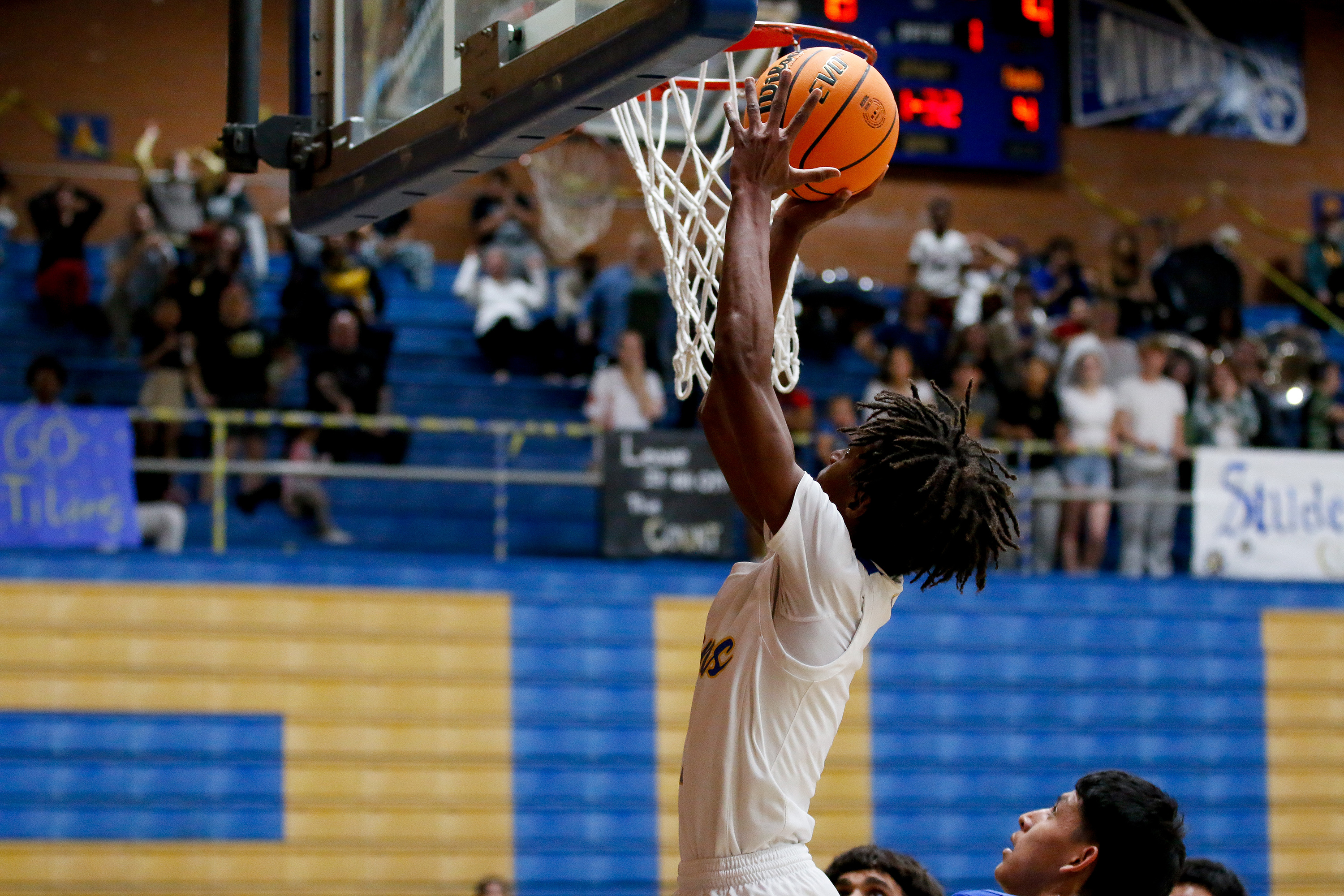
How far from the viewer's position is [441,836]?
7.75 meters

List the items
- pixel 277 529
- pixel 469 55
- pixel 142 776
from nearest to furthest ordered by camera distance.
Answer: pixel 469 55
pixel 142 776
pixel 277 529

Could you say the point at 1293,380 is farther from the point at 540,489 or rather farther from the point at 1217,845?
the point at 540,489

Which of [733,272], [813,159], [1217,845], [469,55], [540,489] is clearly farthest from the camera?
[540,489]

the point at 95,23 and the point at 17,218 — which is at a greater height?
the point at 95,23

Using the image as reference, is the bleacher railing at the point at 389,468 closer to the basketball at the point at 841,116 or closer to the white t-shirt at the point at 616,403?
the white t-shirt at the point at 616,403

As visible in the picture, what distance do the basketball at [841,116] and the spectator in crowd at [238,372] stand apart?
6.71 m

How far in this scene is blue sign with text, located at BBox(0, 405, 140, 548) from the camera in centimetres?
776

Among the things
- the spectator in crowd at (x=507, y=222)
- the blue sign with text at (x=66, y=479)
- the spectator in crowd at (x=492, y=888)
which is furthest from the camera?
the spectator in crowd at (x=507, y=222)

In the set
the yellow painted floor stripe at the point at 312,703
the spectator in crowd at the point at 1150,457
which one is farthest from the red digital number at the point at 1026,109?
the yellow painted floor stripe at the point at 312,703

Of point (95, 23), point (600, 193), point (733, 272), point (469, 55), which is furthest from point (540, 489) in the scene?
point (733, 272)

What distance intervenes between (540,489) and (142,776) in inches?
134

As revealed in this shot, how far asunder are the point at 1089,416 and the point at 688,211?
6.61 metres

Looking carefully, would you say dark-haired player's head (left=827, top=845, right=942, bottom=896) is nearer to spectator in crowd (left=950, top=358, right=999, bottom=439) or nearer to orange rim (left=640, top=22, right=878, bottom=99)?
orange rim (left=640, top=22, right=878, bottom=99)

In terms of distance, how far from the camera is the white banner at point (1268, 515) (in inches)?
364
